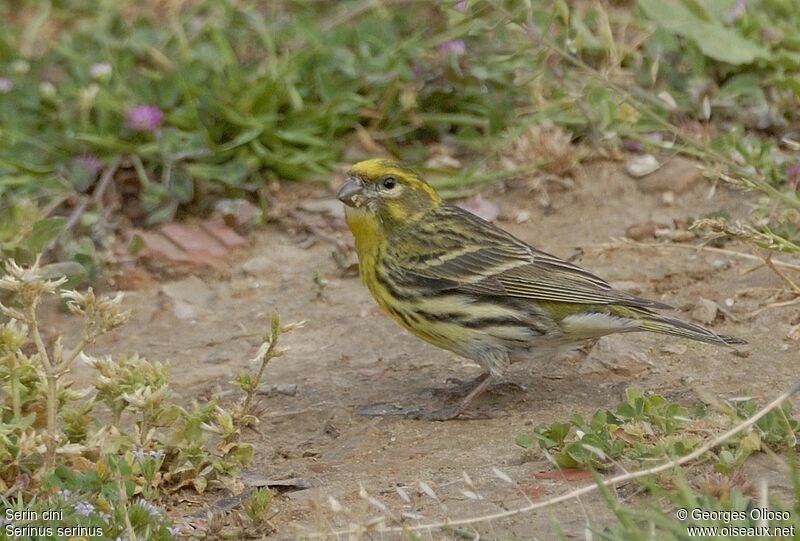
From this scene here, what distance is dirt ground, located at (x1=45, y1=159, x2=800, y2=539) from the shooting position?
4.40 metres

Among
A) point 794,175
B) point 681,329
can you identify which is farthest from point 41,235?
point 794,175

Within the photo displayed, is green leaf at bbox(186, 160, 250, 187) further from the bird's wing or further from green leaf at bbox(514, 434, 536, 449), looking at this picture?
green leaf at bbox(514, 434, 536, 449)

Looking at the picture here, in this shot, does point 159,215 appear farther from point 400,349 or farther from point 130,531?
point 130,531

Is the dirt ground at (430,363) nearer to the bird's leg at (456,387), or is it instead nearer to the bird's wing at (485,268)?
the bird's leg at (456,387)

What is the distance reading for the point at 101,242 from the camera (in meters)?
6.99

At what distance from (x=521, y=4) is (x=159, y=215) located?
112 inches

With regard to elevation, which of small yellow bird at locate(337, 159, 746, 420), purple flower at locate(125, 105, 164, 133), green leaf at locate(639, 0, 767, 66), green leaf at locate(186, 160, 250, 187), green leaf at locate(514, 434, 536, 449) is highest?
green leaf at locate(639, 0, 767, 66)

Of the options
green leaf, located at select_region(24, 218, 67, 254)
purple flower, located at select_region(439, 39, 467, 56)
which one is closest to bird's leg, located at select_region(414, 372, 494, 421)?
green leaf, located at select_region(24, 218, 67, 254)

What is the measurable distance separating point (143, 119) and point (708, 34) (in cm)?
329

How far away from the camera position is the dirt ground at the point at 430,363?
4.40 meters

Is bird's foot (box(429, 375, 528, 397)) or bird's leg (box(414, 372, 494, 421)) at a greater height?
bird's leg (box(414, 372, 494, 421))

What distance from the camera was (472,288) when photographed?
18.0 ft

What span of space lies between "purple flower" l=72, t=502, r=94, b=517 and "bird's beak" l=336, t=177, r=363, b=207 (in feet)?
6.92

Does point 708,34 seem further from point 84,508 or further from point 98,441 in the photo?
point 84,508
